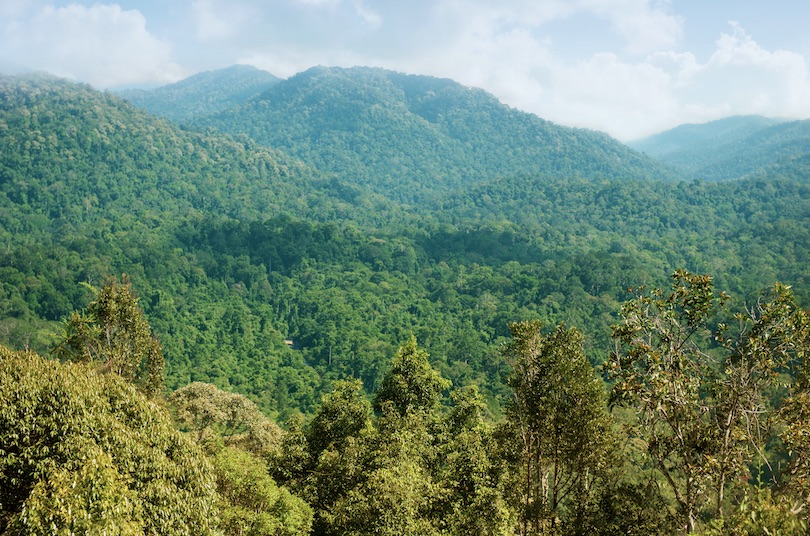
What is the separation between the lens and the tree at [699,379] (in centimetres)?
927

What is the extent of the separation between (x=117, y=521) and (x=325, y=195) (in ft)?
512

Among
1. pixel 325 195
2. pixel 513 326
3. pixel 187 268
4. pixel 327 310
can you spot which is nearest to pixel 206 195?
pixel 325 195

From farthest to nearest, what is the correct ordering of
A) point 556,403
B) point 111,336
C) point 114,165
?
point 114,165 < point 111,336 < point 556,403

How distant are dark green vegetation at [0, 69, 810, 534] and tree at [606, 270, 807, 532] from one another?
0.26 feet

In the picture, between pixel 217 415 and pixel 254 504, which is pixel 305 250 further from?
pixel 254 504

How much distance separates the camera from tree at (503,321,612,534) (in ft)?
40.7

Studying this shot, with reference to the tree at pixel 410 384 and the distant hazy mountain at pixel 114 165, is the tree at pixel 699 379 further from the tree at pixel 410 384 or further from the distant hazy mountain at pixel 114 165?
the distant hazy mountain at pixel 114 165

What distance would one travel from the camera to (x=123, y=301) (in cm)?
2023

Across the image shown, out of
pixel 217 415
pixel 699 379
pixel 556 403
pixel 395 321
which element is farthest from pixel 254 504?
pixel 395 321

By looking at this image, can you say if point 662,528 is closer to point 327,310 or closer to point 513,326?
point 513,326

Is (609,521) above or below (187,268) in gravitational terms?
above

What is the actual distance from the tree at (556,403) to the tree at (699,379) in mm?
1683

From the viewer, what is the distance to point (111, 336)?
20406 millimetres

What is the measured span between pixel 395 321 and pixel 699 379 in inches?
2876
